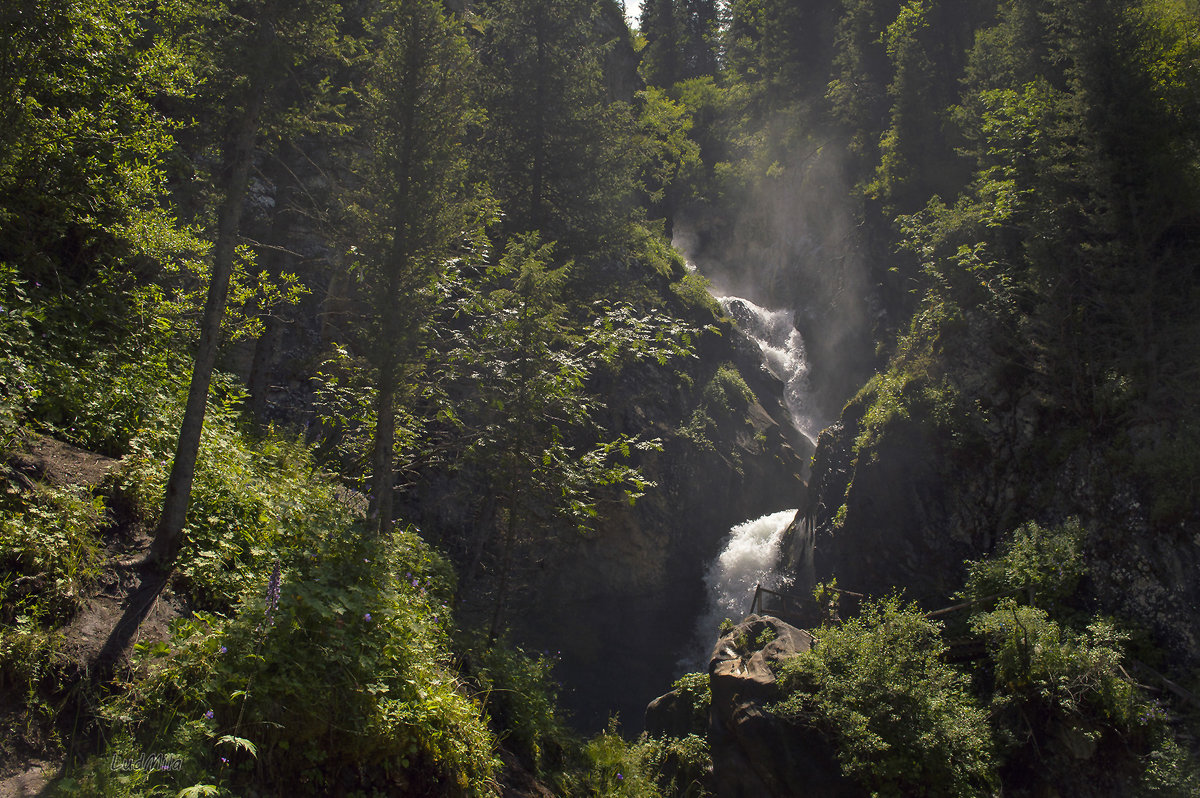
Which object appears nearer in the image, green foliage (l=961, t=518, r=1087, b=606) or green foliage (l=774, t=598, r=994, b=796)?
green foliage (l=774, t=598, r=994, b=796)

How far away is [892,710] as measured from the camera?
35.1ft

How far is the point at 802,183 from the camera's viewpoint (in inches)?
1515

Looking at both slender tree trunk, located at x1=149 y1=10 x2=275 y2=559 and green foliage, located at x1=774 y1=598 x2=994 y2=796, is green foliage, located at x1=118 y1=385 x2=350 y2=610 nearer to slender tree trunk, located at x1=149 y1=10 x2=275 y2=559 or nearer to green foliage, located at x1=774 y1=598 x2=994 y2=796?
slender tree trunk, located at x1=149 y1=10 x2=275 y2=559

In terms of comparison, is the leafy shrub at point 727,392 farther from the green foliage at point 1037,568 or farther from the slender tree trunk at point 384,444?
the slender tree trunk at point 384,444

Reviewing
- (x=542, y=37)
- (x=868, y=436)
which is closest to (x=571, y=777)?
(x=868, y=436)

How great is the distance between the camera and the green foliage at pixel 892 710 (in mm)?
10312

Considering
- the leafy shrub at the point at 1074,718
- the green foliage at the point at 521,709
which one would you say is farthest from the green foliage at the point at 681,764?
the leafy shrub at the point at 1074,718

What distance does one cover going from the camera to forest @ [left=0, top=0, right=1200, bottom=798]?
20.2 ft

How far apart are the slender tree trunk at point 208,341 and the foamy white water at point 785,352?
90.2ft

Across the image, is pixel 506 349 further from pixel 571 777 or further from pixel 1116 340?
pixel 1116 340

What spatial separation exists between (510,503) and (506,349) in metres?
2.64

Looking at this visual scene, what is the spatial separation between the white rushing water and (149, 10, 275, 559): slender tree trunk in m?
17.3

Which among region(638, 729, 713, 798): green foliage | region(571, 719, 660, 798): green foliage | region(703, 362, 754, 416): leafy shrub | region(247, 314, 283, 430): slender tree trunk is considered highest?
region(703, 362, 754, 416): leafy shrub

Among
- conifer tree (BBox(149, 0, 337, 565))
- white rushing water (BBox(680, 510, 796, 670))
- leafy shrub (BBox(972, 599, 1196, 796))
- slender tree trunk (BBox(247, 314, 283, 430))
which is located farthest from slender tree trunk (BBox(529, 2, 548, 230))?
leafy shrub (BBox(972, 599, 1196, 796))
